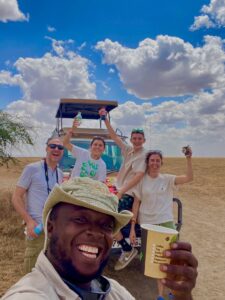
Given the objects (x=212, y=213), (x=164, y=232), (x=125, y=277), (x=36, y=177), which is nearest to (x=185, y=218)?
(x=212, y=213)

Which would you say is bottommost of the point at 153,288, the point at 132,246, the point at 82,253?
the point at 153,288

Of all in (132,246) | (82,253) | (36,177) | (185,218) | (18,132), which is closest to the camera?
(82,253)

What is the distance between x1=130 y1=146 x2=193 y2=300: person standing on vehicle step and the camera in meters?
4.30

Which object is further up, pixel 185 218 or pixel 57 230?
pixel 57 230

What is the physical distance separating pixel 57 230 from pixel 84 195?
0.20 metres

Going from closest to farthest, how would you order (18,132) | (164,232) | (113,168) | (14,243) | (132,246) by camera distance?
(164,232)
(132,246)
(14,243)
(113,168)
(18,132)

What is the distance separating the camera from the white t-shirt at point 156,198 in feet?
14.1

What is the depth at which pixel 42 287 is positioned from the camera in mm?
1251

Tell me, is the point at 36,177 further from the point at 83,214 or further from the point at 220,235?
the point at 220,235

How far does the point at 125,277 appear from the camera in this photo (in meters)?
5.13

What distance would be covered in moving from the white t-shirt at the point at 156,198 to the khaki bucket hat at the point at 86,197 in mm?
2677

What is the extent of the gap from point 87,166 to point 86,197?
3232mm

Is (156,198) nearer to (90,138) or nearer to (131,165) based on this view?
(131,165)

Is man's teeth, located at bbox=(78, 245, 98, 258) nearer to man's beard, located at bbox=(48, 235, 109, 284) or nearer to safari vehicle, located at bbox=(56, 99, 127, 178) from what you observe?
man's beard, located at bbox=(48, 235, 109, 284)
